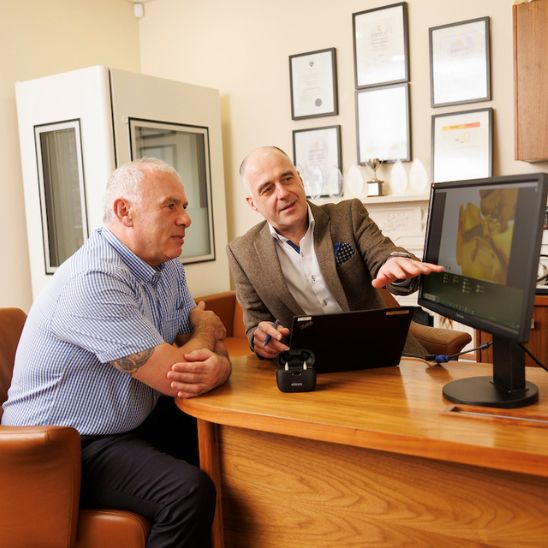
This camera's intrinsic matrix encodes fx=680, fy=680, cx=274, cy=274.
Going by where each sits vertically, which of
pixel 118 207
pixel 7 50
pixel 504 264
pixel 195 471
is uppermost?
pixel 7 50

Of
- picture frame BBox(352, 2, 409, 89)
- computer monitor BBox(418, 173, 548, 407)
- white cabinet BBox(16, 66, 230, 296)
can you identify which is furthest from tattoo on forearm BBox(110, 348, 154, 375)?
picture frame BBox(352, 2, 409, 89)

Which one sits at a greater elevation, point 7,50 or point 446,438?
point 7,50

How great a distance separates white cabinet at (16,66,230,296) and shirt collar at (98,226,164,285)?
201 cm

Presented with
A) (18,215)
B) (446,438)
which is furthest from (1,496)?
(18,215)

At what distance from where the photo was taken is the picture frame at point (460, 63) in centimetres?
378

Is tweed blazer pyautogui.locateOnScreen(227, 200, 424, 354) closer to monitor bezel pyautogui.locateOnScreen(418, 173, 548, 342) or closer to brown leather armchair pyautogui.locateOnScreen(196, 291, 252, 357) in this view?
monitor bezel pyautogui.locateOnScreen(418, 173, 548, 342)

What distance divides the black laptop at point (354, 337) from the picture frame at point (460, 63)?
8.05 feet

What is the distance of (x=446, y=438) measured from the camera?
127 centimetres

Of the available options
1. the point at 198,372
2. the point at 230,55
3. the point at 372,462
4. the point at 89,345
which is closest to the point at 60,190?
the point at 230,55

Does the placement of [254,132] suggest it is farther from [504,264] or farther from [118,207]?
[504,264]

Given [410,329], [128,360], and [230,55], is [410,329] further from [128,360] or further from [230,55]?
[230,55]

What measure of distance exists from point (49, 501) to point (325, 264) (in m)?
1.12

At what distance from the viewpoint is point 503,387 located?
59.1 inches

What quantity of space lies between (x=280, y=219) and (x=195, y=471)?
936mm
